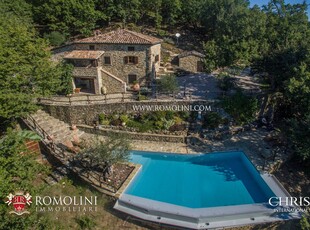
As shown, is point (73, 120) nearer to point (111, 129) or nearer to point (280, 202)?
point (111, 129)

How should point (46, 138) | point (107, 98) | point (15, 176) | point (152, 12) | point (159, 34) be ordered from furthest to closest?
point (152, 12) < point (159, 34) < point (107, 98) < point (46, 138) < point (15, 176)

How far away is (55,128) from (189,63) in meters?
22.4

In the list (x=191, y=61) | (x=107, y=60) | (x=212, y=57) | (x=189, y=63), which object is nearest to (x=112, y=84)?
(x=107, y=60)

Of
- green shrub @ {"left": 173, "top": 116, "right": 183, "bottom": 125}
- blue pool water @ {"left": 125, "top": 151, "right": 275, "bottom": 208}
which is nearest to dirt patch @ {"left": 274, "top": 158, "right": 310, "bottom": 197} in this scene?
blue pool water @ {"left": 125, "top": 151, "right": 275, "bottom": 208}

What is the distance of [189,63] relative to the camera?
38.4 meters

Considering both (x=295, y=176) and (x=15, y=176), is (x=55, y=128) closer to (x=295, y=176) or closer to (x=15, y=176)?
(x=15, y=176)

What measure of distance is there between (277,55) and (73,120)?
2194 cm

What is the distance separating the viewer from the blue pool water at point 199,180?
17.8 meters

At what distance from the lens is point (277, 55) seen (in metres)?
24.2

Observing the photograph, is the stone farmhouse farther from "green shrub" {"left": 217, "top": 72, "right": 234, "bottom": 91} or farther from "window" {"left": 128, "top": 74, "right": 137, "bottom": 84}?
"green shrub" {"left": 217, "top": 72, "right": 234, "bottom": 91}

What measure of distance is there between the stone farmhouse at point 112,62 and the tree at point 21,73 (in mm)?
5327

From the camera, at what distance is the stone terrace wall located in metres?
26.5

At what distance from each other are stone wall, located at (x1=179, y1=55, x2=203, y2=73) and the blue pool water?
745 inches

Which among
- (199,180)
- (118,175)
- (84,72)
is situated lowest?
(199,180)
